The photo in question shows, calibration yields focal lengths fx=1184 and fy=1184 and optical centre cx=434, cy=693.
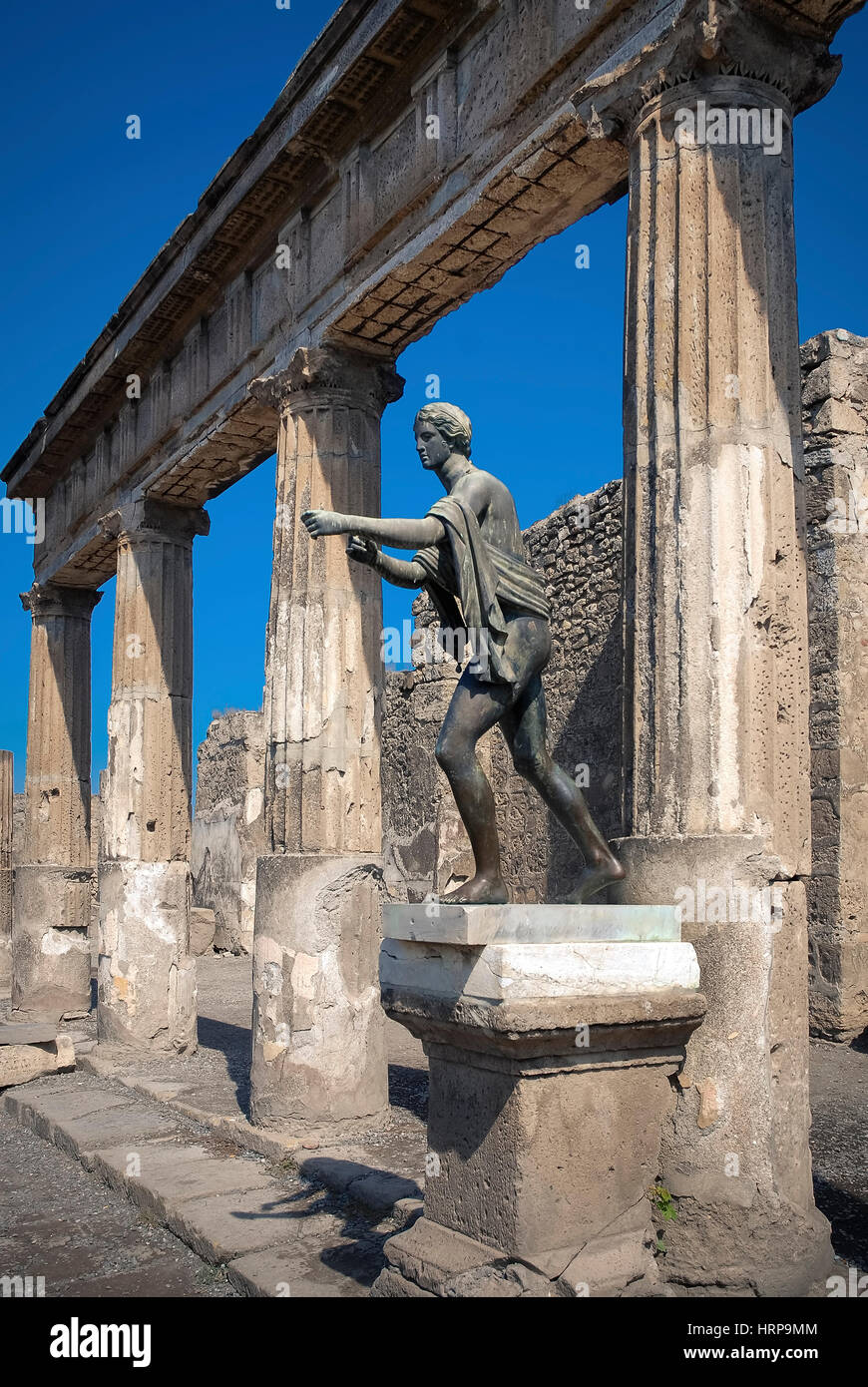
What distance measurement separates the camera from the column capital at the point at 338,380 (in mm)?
7102

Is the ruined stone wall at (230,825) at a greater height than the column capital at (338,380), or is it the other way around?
the column capital at (338,380)

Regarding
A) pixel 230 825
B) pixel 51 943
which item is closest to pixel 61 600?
pixel 51 943

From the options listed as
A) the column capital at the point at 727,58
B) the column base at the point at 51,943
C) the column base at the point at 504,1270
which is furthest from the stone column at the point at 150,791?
the column capital at the point at 727,58

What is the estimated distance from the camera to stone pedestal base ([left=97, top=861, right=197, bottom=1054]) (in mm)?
9109

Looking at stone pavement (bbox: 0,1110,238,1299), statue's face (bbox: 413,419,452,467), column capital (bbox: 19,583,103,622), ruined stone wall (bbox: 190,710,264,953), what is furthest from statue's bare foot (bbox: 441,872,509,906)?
ruined stone wall (bbox: 190,710,264,953)

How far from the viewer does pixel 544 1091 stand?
3.36 metres

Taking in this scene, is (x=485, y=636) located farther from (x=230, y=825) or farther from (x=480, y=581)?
(x=230, y=825)

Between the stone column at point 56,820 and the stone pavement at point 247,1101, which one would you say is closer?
the stone pavement at point 247,1101

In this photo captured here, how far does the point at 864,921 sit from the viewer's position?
8375mm

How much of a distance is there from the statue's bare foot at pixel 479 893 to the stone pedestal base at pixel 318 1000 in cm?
287

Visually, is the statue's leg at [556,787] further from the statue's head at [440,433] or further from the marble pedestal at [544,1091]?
the statue's head at [440,433]

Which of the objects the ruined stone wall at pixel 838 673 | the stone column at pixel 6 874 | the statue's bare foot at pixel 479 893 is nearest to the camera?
the statue's bare foot at pixel 479 893
